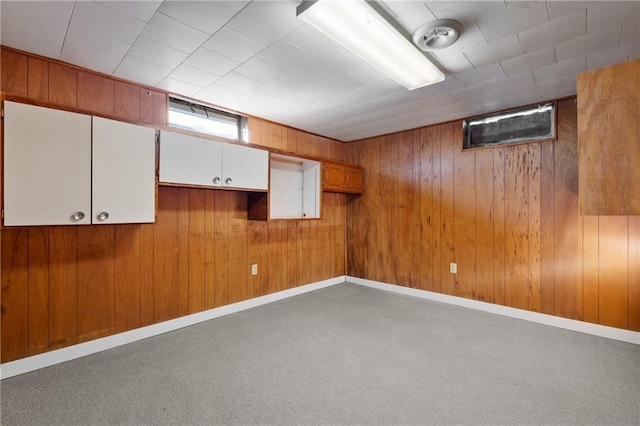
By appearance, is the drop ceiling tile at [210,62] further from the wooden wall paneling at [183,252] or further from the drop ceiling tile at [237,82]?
the wooden wall paneling at [183,252]

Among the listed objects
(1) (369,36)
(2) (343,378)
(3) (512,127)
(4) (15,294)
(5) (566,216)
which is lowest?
(2) (343,378)

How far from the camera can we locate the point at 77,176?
6.69ft

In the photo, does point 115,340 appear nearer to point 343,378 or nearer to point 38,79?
point 343,378

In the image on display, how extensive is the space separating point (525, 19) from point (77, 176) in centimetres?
306

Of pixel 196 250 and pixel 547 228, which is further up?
pixel 547 228

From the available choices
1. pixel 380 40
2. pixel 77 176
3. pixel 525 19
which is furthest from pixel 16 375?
pixel 525 19

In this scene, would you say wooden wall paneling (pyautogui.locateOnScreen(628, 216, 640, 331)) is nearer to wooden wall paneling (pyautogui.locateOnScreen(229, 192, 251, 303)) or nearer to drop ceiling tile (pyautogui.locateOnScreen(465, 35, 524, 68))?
drop ceiling tile (pyautogui.locateOnScreen(465, 35, 524, 68))

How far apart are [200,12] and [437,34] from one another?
1.45 metres

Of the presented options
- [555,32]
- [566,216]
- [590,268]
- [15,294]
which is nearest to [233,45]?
[555,32]

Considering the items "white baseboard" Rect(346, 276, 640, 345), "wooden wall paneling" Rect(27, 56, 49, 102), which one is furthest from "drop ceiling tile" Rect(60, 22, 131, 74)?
"white baseboard" Rect(346, 276, 640, 345)

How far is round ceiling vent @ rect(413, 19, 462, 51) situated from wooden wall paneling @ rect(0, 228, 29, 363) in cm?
309

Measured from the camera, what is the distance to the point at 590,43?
1.99m

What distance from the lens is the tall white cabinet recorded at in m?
1.83

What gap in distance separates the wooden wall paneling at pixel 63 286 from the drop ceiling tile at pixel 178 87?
143 centimetres
